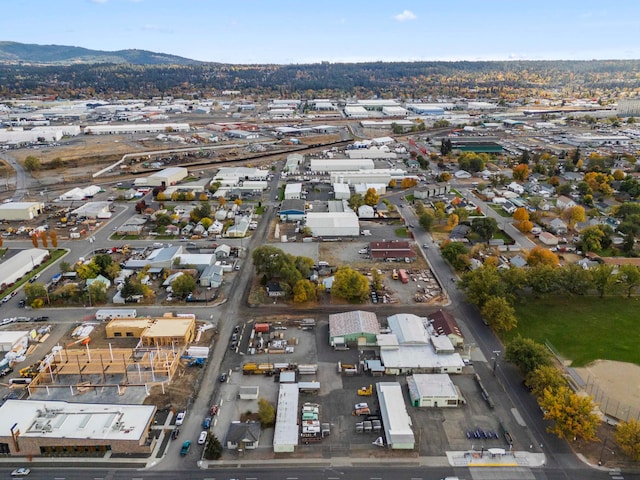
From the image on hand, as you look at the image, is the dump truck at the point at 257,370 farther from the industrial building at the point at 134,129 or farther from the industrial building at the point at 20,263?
the industrial building at the point at 134,129

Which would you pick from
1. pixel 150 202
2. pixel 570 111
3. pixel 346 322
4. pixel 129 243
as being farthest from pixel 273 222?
pixel 570 111

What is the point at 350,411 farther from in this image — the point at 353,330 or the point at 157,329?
the point at 157,329

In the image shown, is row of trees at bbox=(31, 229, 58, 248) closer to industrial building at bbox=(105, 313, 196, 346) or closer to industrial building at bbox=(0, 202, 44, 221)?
industrial building at bbox=(0, 202, 44, 221)

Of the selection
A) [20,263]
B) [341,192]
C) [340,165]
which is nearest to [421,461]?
Answer: [20,263]

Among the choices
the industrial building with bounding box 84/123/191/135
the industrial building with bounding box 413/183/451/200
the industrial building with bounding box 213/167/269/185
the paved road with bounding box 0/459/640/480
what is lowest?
the paved road with bounding box 0/459/640/480

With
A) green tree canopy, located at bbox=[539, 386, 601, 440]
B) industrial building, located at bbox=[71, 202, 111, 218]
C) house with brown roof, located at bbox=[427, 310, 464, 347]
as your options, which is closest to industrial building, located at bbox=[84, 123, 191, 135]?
industrial building, located at bbox=[71, 202, 111, 218]

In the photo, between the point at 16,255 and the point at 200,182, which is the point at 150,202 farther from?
the point at 16,255
